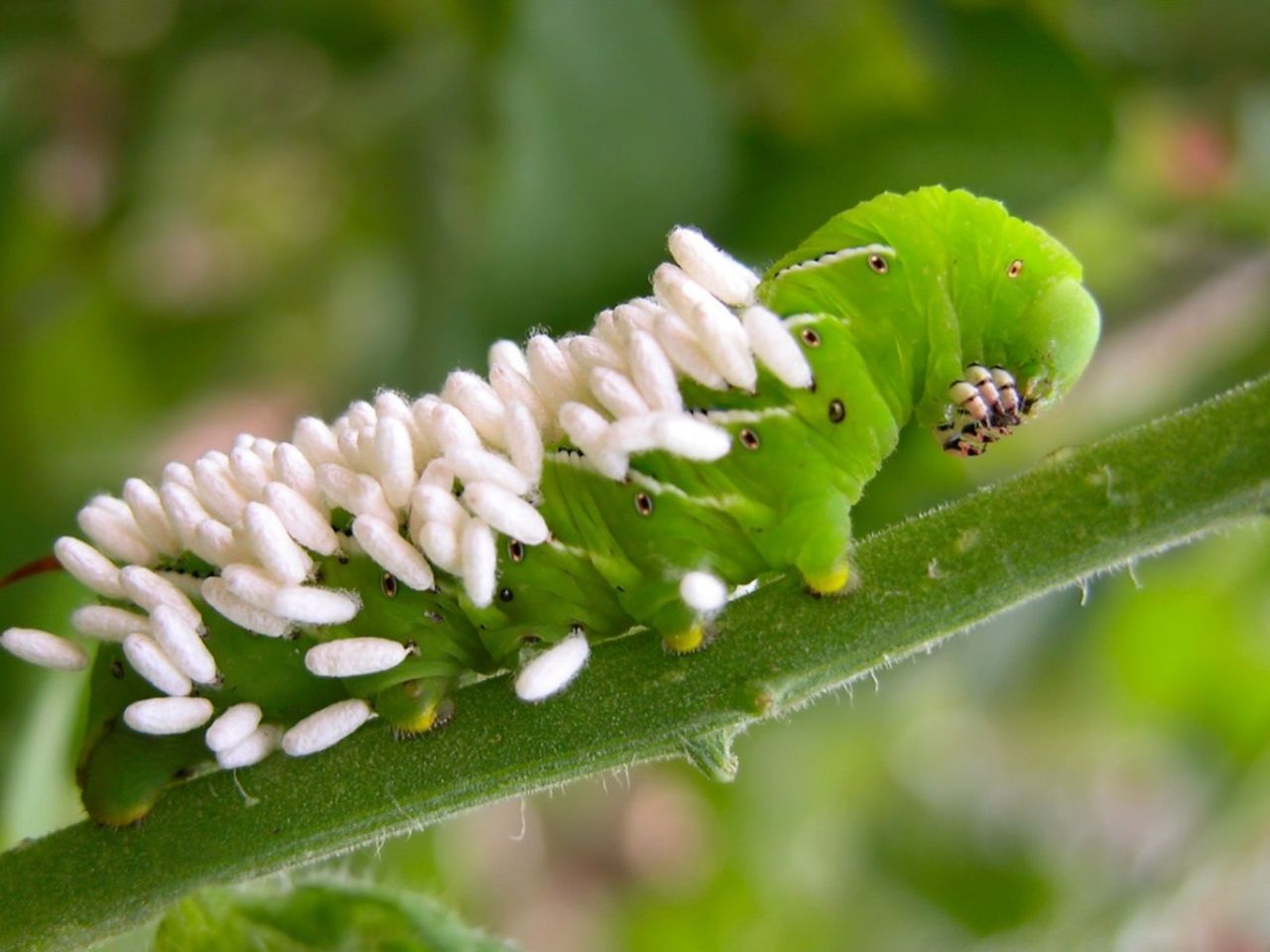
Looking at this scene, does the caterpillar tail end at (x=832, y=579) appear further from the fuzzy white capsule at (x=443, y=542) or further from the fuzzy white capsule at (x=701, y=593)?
the fuzzy white capsule at (x=443, y=542)

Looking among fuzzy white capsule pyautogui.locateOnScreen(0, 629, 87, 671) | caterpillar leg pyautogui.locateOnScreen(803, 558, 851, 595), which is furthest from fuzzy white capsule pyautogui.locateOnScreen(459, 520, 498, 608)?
fuzzy white capsule pyautogui.locateOnScreen(0, 629, 87, 671)

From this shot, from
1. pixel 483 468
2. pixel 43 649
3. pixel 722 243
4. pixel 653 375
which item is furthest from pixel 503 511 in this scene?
pixel 722 243

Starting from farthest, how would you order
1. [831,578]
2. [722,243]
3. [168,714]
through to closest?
[722,243]
[168,714]
[831,578]

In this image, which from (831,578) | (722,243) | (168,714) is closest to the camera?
(831,578)

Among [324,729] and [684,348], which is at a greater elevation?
[684,348]

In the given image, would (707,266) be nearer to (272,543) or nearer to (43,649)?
(272,543)

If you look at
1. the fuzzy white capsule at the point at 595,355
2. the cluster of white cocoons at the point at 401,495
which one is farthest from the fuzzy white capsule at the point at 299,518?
the fuzzy white capsule at the point at 595,355

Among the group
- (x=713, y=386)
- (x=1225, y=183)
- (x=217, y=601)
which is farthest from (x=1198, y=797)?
(x=217, y=601)

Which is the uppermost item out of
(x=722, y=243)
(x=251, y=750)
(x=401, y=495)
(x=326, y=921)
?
(x=401, y=495)
